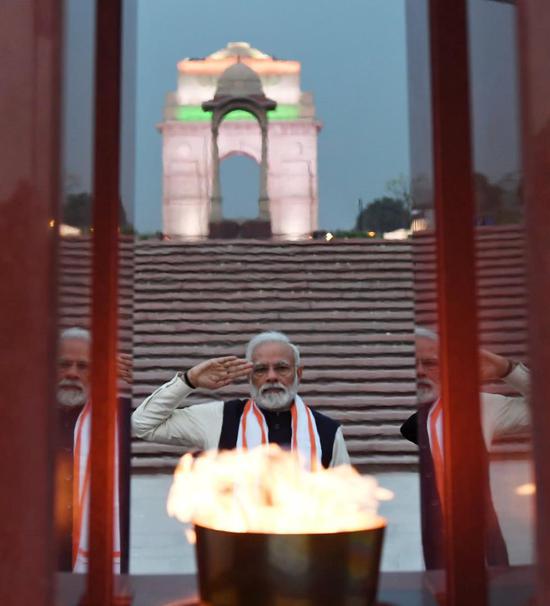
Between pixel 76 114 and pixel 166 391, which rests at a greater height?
pixel 76 114

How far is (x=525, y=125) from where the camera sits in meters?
0.70

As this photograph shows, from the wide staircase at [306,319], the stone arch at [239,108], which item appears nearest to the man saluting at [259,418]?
the wide staircase at [306,319]

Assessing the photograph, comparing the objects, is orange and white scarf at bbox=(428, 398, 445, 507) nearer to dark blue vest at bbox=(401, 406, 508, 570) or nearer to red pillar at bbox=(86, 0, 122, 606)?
dark blue vest at bbox=(401, 406, 508, 570)

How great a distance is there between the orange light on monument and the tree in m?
10.8

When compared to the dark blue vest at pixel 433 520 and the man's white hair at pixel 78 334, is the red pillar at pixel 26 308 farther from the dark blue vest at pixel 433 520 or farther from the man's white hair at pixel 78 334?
the dark blue vest at pixel 433 520

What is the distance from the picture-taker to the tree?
1205 cm

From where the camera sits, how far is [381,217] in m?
12.6

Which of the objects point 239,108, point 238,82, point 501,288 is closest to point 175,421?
point 501,288

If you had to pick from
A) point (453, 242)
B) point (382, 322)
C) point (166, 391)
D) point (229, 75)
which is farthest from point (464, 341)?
point (229, 75)

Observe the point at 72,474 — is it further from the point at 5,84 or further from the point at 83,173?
the point at 5,84

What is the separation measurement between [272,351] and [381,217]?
32.6 ft

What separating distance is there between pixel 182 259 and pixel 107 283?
787 centimetres

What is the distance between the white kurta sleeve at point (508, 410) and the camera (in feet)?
2.78

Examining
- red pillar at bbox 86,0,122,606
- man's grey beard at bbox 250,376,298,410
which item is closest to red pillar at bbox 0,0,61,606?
red pillar at bbox 86,0,122,606
